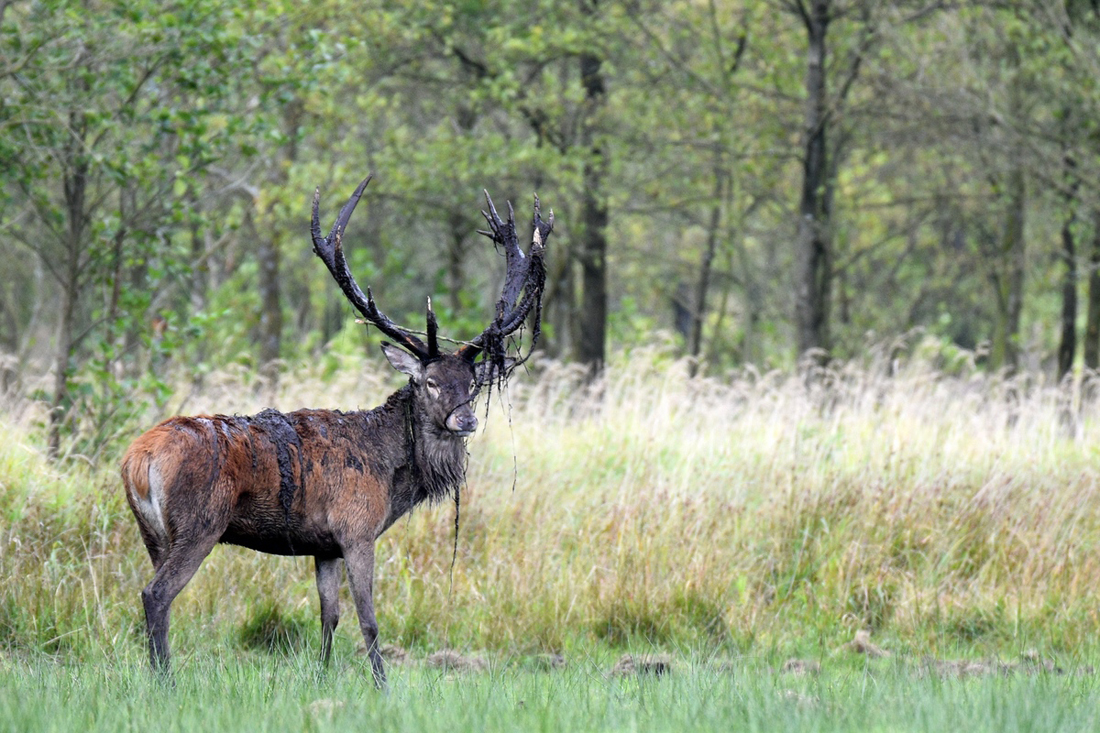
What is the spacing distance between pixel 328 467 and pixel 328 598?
2.37 feet

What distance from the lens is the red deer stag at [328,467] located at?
553 cm

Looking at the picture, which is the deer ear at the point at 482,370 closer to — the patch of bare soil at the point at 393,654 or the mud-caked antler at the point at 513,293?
the mud-caked antler at the point at 513,293

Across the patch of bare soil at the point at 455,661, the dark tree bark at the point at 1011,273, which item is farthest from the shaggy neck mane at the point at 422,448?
the dark tree bark at the point at 1011,273

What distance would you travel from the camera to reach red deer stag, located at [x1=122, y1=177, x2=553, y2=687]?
218 inches

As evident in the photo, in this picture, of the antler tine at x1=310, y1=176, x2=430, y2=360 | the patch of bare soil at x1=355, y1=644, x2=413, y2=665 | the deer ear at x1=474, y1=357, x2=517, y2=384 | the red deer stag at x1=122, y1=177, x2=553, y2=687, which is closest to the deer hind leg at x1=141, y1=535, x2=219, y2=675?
the red deer stag at x1=122, y1=177, x2=553, y2=687

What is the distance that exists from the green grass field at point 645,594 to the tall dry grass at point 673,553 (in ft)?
0.07

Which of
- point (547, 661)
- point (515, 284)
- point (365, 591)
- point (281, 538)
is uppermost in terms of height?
point (515, 284)

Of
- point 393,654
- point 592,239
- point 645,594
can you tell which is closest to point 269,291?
point 592,239

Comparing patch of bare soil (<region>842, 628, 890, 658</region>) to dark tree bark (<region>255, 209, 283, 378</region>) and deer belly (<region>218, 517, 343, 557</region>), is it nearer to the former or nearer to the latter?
deer belly (<region>218, 517, 343, 557</region>)

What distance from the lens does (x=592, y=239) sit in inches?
727

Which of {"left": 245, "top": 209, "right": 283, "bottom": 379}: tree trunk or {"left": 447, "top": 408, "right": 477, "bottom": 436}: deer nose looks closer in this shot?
{"left": 447, "top": 408, "right": 477, "bottom": 436}: deer nose

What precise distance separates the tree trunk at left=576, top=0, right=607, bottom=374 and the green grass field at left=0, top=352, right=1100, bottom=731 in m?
7.41

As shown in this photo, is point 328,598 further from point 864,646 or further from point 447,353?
point 864,646

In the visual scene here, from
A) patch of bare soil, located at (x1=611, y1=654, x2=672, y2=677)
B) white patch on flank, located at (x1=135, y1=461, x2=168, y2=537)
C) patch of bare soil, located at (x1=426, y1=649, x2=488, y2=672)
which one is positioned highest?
white patch on flank, located at (x1=135, y1=461, x2=168, y2=537)
